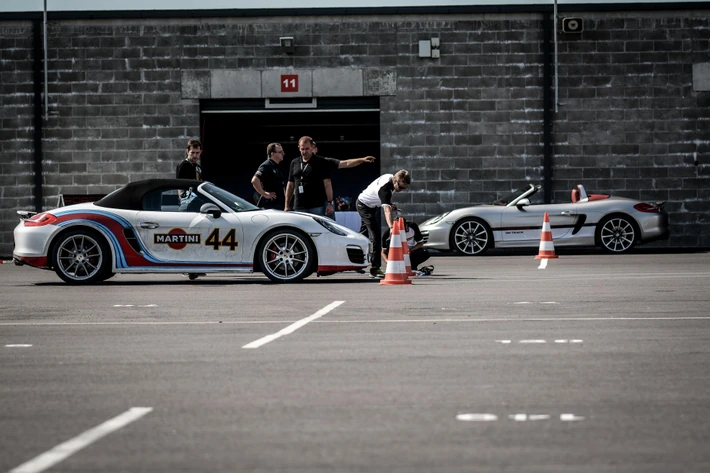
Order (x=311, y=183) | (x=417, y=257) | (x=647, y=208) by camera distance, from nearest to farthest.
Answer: (x=311, y=183), (x=417, y=257), (x=647, y=208)

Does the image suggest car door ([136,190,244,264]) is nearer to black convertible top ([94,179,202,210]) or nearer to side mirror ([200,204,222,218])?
side mirror ([200,204,222,218])

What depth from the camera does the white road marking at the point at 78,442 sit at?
4605mm

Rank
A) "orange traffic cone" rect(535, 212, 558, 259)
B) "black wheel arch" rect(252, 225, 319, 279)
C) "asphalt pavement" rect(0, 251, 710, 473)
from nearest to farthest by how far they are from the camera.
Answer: "asphalt pavement" rect(0, 251, 710, 473) → "black wheel arch" rect(252, 225, 319, 279) → "orange traffic cone" rect(535, 212, 558, 259)

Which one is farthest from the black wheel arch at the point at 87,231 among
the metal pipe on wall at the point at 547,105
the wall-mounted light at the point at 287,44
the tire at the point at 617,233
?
the metal pipe on wall at the point at 547,105

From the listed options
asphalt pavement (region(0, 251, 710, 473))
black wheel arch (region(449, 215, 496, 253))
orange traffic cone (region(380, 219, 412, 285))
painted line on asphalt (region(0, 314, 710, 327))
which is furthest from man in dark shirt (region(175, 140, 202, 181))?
painted line on asphalt (region(0, 314, 710, 327))

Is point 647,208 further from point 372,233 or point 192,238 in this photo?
point 192,238

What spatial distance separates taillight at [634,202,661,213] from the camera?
23.0m

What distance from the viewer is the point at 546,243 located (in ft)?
68.5

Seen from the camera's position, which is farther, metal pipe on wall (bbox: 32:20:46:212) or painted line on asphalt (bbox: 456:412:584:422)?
metal pipe on wall (bbox: 32:20:46:212)

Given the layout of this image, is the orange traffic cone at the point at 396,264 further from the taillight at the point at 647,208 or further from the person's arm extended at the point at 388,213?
the taillight at the point at 647,208

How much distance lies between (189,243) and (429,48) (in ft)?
42.4

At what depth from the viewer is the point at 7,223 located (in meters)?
26.8

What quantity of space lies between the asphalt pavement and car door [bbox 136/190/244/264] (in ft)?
7.42

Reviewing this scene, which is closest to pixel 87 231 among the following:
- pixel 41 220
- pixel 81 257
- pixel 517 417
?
pixel 81 257
